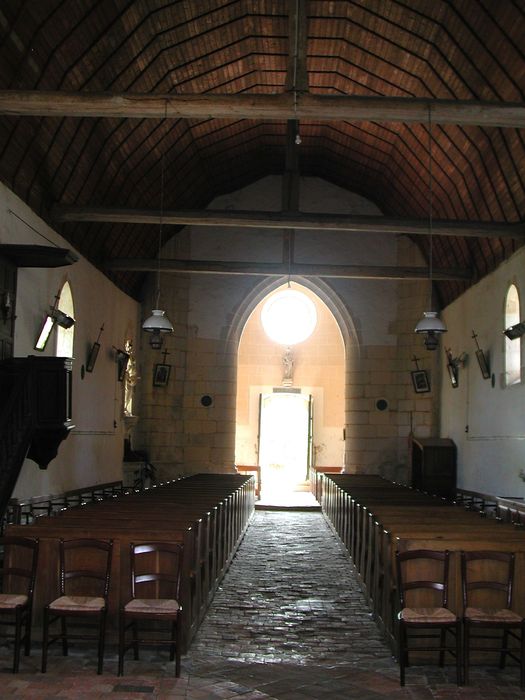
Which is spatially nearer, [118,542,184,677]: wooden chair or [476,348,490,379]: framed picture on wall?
[118,542,184,677]: wooden chair

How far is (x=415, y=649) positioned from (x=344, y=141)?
35.4ft

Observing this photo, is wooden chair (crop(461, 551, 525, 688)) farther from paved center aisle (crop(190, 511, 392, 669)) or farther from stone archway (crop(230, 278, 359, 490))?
stone archway (crop(230, 278, 359, 490))

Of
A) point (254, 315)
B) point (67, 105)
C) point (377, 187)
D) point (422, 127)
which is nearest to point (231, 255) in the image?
point (377, 187)

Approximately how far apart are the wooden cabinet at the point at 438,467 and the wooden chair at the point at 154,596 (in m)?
9.44

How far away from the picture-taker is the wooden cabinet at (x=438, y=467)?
557 inches

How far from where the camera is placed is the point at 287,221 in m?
11.6

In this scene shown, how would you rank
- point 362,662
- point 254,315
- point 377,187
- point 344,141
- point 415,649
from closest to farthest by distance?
point 415,649, point 362,662, point 344,141, point 377,187, point 254,315

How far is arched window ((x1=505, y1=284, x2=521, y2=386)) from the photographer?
1105 cm

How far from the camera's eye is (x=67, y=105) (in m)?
7.20

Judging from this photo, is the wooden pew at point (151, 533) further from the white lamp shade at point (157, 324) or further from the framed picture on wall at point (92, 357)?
the framed picture on wall at point (92, 357)

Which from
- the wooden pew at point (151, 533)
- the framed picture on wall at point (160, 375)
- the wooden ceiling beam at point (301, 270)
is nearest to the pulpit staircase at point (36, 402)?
the wooden pew at point (151, 533)

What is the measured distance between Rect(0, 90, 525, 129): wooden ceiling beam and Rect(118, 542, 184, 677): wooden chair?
409cm

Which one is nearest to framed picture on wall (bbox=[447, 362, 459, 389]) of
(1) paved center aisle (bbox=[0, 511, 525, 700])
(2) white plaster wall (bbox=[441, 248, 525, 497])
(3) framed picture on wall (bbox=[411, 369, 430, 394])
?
(2) white plaster wall (bbox=[441, 248, 525, 497])

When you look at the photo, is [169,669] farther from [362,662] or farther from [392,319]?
[392,319]
